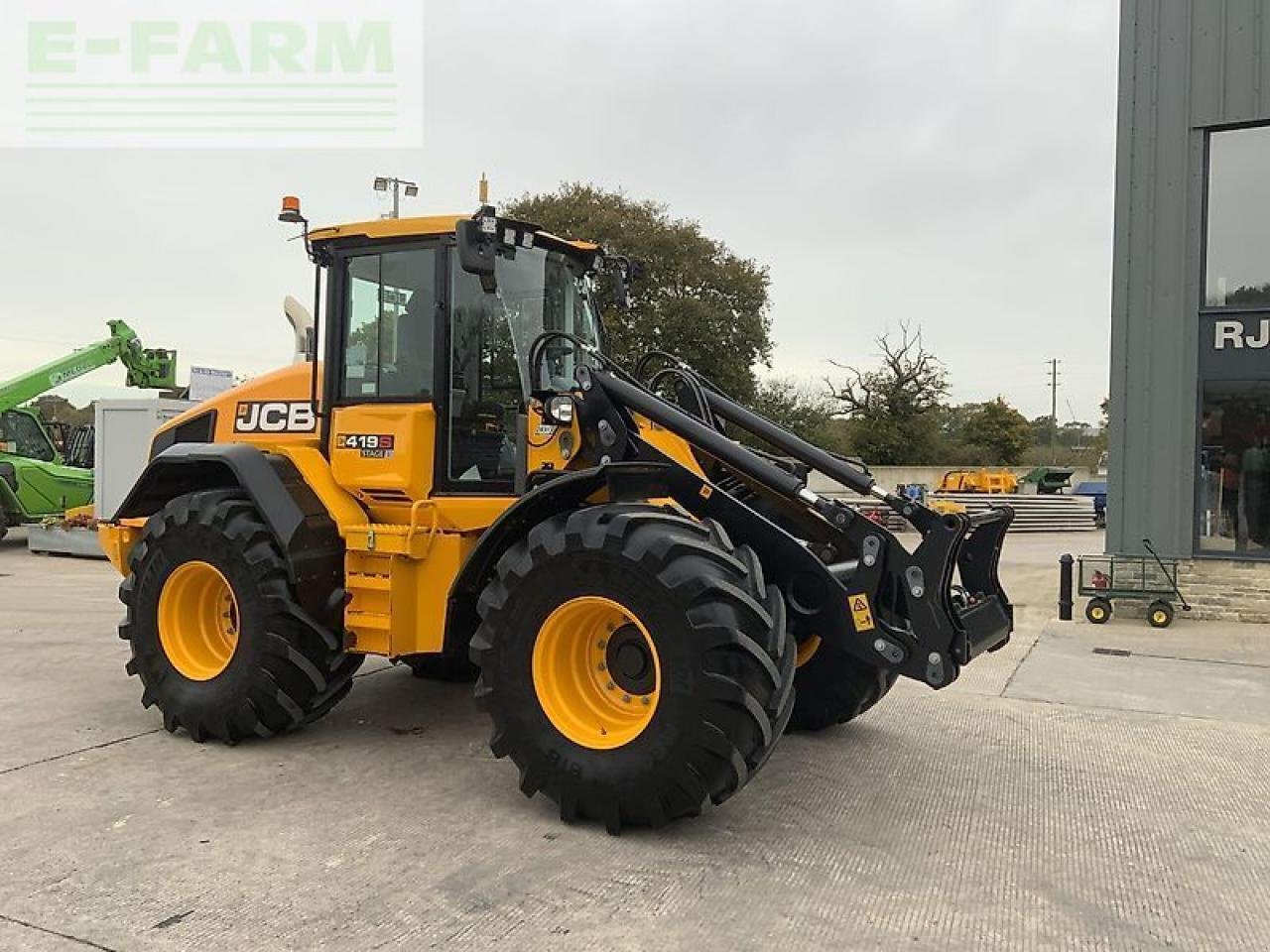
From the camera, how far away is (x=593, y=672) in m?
4.35

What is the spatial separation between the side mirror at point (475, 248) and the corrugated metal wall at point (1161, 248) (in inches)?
329

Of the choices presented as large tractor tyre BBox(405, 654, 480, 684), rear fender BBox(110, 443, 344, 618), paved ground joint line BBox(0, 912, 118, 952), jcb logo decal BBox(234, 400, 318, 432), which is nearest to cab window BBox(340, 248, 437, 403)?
jcb logo decal BBox(234, 400, 318, 432)

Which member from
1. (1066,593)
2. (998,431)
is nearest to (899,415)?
(998,431)

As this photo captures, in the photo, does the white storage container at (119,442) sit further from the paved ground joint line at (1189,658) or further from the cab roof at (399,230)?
the paved ground joint line at (1189,658)

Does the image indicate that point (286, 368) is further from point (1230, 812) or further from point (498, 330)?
point (1230, 812)

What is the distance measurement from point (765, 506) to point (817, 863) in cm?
190

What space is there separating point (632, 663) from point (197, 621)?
2.78 metres

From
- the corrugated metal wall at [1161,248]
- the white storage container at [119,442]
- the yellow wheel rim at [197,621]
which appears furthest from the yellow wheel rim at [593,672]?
the white storage container at [119,442]

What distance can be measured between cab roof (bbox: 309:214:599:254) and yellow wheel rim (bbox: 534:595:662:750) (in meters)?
2.10

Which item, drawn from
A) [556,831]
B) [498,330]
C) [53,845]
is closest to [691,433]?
[498,330]

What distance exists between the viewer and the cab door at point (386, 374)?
203 inches

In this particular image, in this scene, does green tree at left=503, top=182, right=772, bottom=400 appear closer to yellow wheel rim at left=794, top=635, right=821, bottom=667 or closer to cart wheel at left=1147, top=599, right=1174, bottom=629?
cart wheel at left=1147, top=599, right=1174, bottom=629

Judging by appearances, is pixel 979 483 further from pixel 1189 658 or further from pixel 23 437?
pixel 23 437

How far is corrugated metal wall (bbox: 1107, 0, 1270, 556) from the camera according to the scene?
10.4 metres
